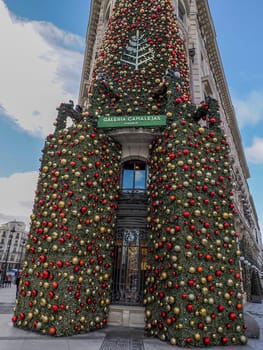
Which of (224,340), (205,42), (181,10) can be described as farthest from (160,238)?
(205,42)

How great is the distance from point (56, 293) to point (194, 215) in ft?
15.3

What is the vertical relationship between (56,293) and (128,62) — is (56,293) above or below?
below

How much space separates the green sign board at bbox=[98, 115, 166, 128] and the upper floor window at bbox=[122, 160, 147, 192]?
2.20 meters

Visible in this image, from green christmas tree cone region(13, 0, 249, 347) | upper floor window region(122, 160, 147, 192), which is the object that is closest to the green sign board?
green christmas tree cone region(13, 0, 249, 347)

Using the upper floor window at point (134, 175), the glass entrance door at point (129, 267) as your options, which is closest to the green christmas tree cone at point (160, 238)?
the glass entrance door at point (129, 267)

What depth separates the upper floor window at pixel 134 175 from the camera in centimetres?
1013

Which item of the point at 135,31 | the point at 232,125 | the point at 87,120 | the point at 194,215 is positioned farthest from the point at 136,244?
the point at 232,125

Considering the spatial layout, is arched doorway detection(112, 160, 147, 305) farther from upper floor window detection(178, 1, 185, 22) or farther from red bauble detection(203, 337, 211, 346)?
upper floor window detection(178, 1, 185, 22)

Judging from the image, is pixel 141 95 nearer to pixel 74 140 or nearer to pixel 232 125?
pixel 74 140

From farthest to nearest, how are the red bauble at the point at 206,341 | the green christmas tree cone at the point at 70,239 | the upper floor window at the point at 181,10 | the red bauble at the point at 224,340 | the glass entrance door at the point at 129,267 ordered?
the upper floor window at the point at 181,10
the glass entrance door at the point at 129,267
the green christmas tree cone at the point at 70,239
the red bauble at the point at 224,340
the red bauble at the point at 206,341

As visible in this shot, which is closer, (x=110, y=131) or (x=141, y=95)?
(x=110, y=131)

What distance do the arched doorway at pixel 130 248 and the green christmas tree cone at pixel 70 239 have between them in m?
0.54

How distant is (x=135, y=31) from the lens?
42.0ft

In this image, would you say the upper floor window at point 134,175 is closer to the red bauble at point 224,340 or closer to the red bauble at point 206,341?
the red bauble at point 206,341
